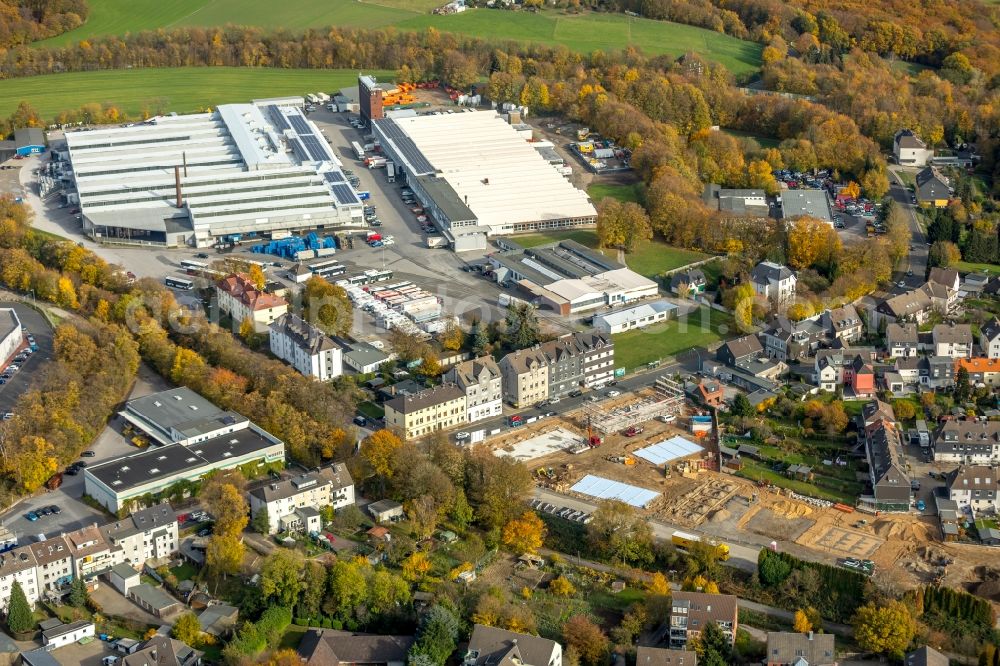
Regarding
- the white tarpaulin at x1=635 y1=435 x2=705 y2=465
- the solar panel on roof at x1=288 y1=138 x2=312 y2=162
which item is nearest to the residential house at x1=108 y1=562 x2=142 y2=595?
the white tarpaulin at x1=635 y1=435 x2=705 y2=465

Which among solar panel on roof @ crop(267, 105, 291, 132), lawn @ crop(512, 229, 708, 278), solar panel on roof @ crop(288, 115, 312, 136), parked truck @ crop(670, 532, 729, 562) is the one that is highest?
solar panel on roof @ crop(267, 105, 291, 132)

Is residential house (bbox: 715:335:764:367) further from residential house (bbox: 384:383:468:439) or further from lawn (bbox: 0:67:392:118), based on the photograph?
lawn (bbox: 0:67:392:118)

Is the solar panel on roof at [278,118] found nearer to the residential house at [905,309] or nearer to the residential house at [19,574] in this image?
the residential house at [905,309]

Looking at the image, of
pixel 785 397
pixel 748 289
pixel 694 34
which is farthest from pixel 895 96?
pixel 785 397

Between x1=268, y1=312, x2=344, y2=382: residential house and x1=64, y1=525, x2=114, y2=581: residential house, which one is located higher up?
x1=268, y1=312, x2=344, y2=382: residential house

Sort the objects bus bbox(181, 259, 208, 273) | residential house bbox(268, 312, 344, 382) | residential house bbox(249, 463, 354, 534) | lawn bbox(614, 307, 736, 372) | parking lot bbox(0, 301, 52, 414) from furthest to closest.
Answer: bus bbox(181, 259, 208, 273)
lawn bbox(614, 307, 736, 372)
residential house bbox(268, 312, 344, 382)
parking lot bbox(0, 301, 52, 414)
residential house bbox(249, 463, 354, 534)

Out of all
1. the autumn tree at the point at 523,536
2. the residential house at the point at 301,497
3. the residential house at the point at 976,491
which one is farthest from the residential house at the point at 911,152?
the residential house at the point at 301,497
